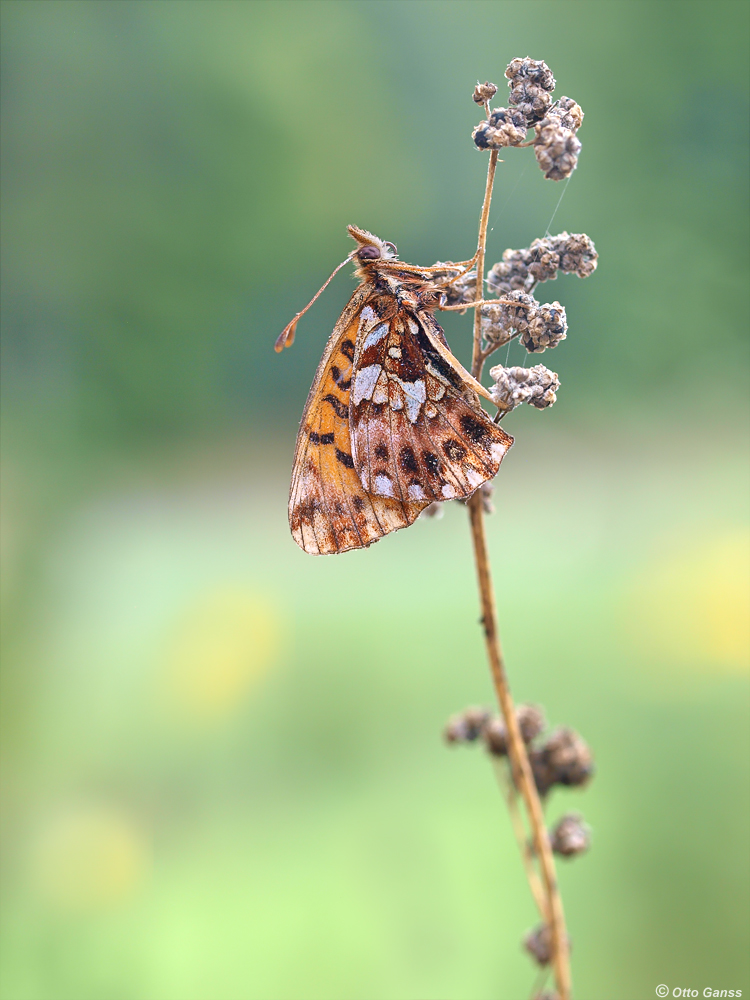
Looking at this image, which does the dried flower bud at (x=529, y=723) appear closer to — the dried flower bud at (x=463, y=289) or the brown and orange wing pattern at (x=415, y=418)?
the brown and orange wing pattern at (x=415, y=418)

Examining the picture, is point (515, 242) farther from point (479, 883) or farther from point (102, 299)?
point (479, 883)

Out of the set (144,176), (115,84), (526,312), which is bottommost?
(526,312)

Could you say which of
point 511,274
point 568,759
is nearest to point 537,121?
point 511,274

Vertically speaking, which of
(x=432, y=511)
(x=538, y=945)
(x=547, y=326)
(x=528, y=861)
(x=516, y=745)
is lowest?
(x=538, y=945)

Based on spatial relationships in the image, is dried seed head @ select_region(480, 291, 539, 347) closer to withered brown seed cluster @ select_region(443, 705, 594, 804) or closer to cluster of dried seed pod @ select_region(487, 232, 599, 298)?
cluster of dried seed pod @ select_region(487, 232, 599, 298)

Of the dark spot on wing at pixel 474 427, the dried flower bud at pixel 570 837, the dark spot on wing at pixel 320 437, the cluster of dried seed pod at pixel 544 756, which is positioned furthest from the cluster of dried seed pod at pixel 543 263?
the dried flower bud at pixel 570 837

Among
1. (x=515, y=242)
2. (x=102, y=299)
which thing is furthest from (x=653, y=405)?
(x=102, y=299)

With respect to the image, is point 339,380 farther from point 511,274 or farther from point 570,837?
point 570,837
